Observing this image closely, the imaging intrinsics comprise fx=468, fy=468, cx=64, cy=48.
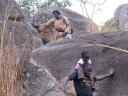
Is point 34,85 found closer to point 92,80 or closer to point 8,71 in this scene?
point 8,71

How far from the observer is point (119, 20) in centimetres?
1864

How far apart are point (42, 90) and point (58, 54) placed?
395 centimetres

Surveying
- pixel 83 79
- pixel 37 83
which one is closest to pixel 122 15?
pixel 83 79

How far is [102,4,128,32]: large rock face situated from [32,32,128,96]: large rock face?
569 cm

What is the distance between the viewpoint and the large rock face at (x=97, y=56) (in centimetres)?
886

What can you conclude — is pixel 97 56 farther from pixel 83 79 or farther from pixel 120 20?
pixel 120 20

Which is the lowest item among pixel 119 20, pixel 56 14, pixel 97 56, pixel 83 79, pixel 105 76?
pixel 105 76

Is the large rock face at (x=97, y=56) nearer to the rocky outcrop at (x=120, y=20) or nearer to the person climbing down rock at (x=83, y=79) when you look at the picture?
the person climbing down rock at (x=83, y=79)

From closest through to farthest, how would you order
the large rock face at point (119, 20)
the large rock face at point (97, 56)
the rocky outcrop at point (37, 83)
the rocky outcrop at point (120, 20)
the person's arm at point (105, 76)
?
the rocky outcrop at point (37, 83)
the person's arm at point (105, 76)
the large rock face at point (97, 56)
the large rock face at point (119, 20)
the rocky outcrop at point (120, 20)

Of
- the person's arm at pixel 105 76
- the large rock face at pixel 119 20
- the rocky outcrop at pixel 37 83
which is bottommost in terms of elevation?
the person's arm at pixel 105 76

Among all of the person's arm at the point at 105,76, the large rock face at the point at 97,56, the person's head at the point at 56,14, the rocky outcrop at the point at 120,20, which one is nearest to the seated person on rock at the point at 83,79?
the person's arm at the point at 105,76

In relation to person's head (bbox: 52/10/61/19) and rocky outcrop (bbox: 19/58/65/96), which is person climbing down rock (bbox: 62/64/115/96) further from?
person's head (bbox: 52/10/61/19)

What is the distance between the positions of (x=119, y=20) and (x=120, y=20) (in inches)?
2.8

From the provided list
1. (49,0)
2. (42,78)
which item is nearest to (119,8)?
(49,0)
